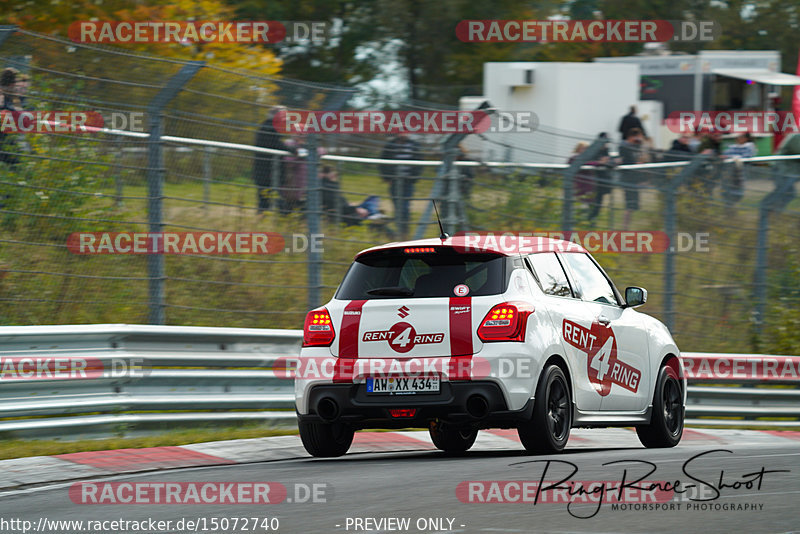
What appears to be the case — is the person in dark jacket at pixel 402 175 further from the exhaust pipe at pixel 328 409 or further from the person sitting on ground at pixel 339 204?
the exhaust pipe at pixel 328 409

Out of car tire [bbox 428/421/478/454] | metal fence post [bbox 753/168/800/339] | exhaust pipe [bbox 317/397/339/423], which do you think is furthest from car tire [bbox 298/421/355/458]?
→ metal fence post [bbox 753/168/800/339]

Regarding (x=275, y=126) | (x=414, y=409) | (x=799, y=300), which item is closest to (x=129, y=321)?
(x=275, y=126)

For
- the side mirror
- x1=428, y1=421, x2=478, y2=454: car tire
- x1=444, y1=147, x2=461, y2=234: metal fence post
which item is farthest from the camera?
x1=444, y1=147, x2=461, y2=234: metal fence post

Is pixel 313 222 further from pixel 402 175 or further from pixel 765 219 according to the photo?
pixel 765 219

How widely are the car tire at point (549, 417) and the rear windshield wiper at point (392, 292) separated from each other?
1.07 meters

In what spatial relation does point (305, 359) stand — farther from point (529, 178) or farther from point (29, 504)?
point (529, 178)

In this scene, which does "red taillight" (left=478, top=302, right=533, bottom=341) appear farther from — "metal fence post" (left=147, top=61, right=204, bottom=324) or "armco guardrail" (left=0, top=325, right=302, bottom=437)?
"metal fence post" (left=147, top=61, right=204, bottom=324)

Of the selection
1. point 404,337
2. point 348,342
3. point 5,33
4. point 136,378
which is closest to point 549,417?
point 404,337

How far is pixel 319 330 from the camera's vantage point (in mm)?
9500

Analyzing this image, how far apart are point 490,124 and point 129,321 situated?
4.09 m

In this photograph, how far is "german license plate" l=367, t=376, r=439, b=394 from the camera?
29.8ft

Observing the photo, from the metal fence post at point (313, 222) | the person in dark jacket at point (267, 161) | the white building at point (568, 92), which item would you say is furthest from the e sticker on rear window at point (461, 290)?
the white building at point (568, 92)

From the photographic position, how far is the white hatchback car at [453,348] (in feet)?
29.6

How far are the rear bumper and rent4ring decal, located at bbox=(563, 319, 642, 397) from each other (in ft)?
2.81
